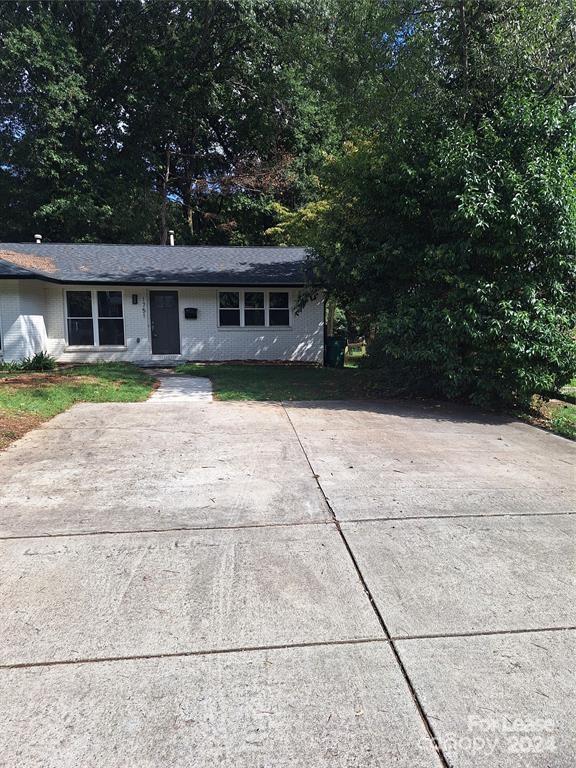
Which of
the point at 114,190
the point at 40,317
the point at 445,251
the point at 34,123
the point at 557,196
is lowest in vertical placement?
the point at 40,317

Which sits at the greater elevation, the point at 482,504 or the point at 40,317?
the point at 40,317

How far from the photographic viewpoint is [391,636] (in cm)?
264

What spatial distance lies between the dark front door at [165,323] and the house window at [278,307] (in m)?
3.06

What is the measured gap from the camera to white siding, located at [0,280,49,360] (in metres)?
14.1

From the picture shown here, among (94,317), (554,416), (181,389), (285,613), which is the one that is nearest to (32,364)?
(94,317)

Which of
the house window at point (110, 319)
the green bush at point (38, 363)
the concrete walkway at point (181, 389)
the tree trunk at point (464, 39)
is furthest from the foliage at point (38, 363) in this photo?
the tree trunk at point (464, 39)

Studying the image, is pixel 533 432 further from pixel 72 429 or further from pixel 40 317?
pixel 40 317

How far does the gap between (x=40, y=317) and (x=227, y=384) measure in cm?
728

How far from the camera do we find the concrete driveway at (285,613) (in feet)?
6.63

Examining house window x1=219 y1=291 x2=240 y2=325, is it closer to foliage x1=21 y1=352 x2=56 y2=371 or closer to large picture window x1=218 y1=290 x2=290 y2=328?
large picture window x1=218 y1=290 x2=290 y2=328

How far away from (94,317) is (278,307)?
19.1 feet

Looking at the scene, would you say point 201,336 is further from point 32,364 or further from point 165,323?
point 32,364

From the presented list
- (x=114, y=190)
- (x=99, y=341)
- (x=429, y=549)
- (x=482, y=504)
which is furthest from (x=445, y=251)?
(x=114, y=190)

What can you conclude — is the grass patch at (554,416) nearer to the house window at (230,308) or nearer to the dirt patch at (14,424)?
the dirt patch at (14,424)
